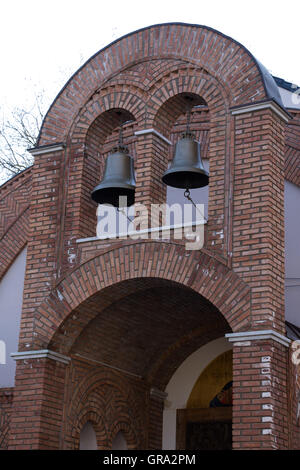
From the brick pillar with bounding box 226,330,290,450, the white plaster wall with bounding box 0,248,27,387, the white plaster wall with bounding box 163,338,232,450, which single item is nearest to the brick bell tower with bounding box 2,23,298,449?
the brick pillar with bounding box 226,330,290,450

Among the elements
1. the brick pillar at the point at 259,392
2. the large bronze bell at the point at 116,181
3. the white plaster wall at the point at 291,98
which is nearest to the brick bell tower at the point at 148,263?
the brick pillar at the point at 259,392

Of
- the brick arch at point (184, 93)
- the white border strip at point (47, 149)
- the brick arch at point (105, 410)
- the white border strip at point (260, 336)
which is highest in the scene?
the brick arch at point (184, 93)

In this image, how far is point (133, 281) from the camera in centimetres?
998

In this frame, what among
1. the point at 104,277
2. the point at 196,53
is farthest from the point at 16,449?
the point at 196,53

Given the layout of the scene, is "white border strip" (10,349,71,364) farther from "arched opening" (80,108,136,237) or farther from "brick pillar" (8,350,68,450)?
"arched opening" (80,108,136,237)

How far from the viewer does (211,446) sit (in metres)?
11.8

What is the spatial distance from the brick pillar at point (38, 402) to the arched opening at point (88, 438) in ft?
2.71

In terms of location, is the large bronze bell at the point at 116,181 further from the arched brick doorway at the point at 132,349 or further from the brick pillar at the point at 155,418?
the brick pillar at the point at 155,418

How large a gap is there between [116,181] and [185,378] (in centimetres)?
346

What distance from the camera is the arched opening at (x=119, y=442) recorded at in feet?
37.1

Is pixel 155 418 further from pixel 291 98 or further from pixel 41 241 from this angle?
pixel 291 98

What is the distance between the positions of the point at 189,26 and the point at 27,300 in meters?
4.02

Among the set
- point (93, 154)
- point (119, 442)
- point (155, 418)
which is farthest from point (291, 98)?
point (119, 442)

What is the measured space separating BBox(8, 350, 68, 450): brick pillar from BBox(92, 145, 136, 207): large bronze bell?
210 cm
